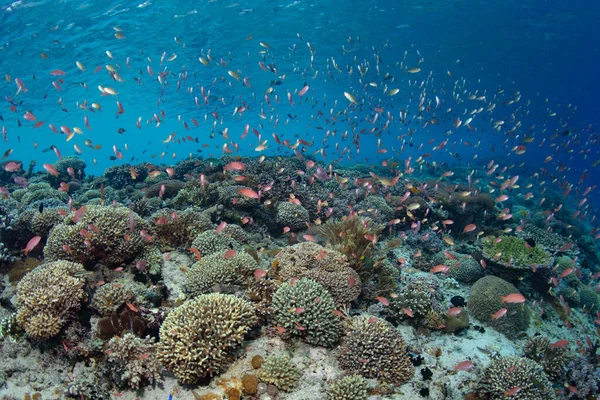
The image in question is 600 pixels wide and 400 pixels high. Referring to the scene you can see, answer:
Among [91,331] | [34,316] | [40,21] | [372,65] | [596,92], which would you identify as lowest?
[596,92]

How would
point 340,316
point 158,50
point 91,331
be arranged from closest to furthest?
1. point 91,331
2. point 340,316
3. point 158,50

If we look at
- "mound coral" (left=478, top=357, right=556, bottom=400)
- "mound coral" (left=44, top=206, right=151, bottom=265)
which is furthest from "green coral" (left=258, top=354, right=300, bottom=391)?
"mound coral" (left=44, top=206, right=151, bottom=265)

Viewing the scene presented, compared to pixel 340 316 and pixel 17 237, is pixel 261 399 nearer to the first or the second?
pixel 340 316

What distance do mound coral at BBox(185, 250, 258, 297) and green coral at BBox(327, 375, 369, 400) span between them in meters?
2.66

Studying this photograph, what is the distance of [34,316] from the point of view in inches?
204

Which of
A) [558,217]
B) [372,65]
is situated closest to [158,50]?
[372,65]

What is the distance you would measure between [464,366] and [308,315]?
9.30ft

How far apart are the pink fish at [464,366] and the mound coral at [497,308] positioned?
2.29 meters

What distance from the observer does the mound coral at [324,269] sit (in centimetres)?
635

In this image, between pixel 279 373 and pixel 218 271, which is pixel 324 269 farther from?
pixel 279 373

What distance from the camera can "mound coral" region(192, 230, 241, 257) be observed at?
7609 mm

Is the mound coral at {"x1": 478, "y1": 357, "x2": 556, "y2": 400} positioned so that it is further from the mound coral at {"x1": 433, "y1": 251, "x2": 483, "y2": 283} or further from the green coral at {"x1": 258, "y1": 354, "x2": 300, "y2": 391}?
the mound coral at {"x1": 433, "y1": 251, "x2": 483, "y2": 283}

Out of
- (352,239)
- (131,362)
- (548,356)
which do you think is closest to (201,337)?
(131,362)

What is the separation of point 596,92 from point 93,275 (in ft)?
279
